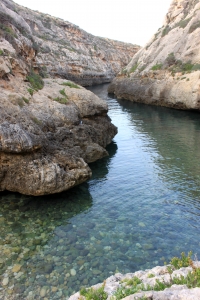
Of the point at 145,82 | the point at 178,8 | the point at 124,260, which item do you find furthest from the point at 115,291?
the point at 178,8

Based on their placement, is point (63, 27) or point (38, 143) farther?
point (63, 27)

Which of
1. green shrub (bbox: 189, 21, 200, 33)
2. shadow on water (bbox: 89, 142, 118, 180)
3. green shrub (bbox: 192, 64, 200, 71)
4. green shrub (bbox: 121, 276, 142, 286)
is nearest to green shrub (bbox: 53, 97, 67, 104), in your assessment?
shadow on water (bbox: 89, 142, 118, 180)

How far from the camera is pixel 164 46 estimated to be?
52.6 meters

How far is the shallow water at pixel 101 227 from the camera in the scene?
333 inches

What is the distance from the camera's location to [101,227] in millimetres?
10984

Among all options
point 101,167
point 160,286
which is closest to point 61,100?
point 101,167

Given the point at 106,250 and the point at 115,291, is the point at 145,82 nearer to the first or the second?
the point at 106,250

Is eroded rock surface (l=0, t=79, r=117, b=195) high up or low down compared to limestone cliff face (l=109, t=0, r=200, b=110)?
down

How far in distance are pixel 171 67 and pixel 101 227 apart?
39097 mm

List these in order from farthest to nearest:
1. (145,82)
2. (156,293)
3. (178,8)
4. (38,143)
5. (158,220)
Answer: (178,8) → (145,82) → (38,143) → (158,220) → (156,293)

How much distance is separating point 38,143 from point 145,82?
1596 inches

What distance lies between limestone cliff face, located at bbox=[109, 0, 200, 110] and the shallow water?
72.6ft

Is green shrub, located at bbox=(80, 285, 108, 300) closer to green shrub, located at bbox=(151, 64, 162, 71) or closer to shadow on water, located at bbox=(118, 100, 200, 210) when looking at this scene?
shadow on water, located at bbox=(118, 100, 200, 210)

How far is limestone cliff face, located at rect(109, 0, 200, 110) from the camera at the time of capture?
38188 millimetres
